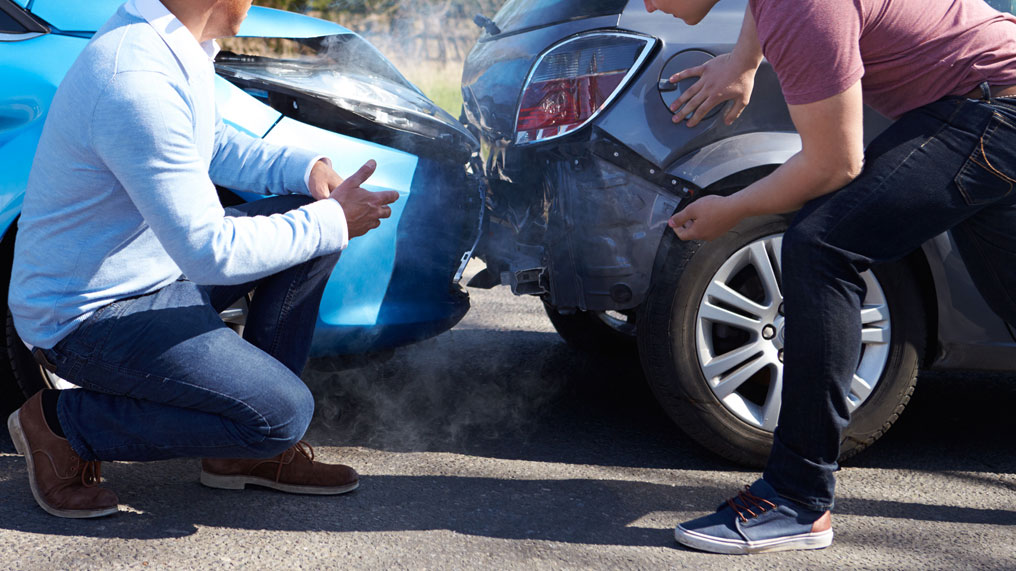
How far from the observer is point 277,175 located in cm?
251

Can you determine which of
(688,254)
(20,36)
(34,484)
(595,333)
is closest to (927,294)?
(688,254)

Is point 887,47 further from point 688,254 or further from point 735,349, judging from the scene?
point 735,349

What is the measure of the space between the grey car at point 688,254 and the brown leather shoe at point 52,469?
121 centimetres

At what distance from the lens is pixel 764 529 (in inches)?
89.9

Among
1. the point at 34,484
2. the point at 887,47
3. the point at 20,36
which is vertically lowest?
the point at 34,484

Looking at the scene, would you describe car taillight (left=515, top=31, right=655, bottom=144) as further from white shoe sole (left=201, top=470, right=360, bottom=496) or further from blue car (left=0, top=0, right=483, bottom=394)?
white shoe sole (left=201, top=470, right=360, bottom=496)

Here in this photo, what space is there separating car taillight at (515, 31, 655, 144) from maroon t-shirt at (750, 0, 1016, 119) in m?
0.63

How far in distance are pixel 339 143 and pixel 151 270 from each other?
68 centimetres

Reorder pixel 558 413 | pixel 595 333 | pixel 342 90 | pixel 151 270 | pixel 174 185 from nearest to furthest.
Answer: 1. pixel 174 185
2. pixel 151 270
3. pixel 342 90
4. pixel 558 413
5. pixel 595 333

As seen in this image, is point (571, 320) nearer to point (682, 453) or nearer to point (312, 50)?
point (682, 453)

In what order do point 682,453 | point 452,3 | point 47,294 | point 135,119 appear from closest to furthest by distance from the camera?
point 135,119 → point 47,294 → point 682,453 → point 452,3

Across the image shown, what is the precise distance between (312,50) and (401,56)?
83 cm

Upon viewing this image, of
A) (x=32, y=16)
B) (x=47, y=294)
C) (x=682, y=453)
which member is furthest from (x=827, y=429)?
(x=32, y=16)

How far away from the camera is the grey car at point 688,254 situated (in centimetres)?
268
